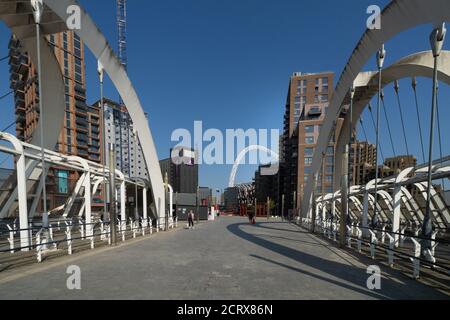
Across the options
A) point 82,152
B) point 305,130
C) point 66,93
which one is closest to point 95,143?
point 82,152

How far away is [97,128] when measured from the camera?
310ft

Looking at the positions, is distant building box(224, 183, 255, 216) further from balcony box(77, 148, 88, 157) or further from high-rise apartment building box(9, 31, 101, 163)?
high-rise apartment building box(9, 31, 101, 163)

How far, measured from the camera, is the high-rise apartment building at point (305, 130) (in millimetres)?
72950

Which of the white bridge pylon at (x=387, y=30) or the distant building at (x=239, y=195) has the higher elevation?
the white bridge pylon at (x=387, y=30)

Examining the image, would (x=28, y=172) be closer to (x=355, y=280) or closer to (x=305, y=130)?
(x=355, y=280)

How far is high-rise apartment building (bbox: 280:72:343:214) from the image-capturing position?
72950mm

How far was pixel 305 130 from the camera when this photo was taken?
75.8 metres

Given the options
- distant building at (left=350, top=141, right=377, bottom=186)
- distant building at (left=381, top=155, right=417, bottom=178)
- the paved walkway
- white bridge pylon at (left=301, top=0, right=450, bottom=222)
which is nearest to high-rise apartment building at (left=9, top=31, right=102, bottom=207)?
white bridge pylon at (left=301, top=0, right=450, bottom=222)

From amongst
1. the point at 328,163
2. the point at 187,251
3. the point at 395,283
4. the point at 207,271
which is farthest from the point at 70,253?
the point at 328,163

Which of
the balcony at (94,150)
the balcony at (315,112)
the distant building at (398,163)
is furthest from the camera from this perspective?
the balcony at (94,150)

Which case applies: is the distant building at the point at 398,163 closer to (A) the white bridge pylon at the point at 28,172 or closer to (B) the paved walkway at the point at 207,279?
(B) the paved walkway at the point at 207,279

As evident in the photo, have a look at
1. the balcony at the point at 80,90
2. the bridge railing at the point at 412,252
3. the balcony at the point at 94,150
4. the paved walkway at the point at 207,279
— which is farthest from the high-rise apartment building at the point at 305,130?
the balcony at the point at 80,90

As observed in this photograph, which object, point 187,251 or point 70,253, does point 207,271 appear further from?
point 70,253

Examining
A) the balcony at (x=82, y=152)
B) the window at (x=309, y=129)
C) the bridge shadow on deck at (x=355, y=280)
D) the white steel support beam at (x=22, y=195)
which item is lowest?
the bridge shadow on deck at (x=355, y=280)
